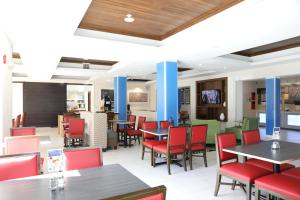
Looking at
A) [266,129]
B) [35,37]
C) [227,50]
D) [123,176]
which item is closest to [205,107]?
[266,129]

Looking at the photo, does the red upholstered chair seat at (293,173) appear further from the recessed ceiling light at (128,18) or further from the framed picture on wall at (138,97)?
the framed picture on wall at (138,97)

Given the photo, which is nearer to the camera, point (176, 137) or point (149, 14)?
point (149, 14)

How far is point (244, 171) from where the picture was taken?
273 centimetres

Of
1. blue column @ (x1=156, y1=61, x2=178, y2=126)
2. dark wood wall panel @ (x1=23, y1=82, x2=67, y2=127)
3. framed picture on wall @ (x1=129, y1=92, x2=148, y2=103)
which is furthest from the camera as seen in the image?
framed picture on wall @ (x1=129, y1=92, x2=148, y2=103)

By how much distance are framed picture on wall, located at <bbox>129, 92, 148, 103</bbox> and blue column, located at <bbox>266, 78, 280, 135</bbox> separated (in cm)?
743

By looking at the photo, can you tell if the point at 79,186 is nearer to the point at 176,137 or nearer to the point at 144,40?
the point at 176,137

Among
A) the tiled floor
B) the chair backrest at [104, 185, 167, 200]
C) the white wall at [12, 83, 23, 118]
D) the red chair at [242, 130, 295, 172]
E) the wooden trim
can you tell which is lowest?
the tiled floor

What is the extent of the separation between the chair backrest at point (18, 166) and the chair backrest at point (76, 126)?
431 cm

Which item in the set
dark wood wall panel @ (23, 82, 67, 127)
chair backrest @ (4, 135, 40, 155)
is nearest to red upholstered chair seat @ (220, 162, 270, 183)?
chair backrest @ (4, 135, 40, 155)

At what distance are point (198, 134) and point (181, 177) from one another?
3.15 ft

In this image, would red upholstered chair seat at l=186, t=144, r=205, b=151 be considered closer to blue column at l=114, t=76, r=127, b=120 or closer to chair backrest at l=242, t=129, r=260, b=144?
chair backrest at l=242, t=129, r=260, b=144

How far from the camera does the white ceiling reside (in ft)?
8.61

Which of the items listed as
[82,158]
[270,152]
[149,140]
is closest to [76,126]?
[149,140]

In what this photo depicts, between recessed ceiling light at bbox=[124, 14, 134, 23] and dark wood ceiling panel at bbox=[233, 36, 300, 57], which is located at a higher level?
dark wood ceiling panel at bbox=[233, 36, 300, 57]
